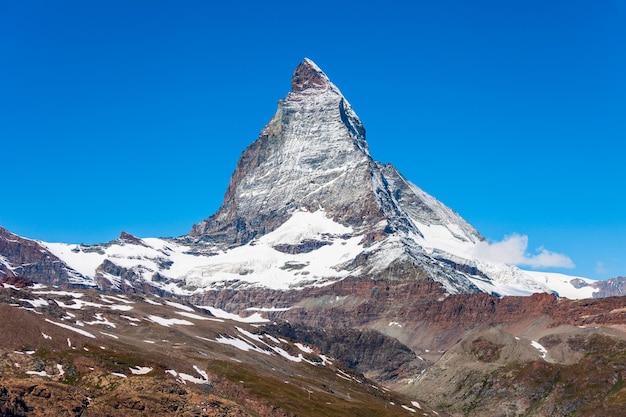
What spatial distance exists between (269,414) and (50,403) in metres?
86.6

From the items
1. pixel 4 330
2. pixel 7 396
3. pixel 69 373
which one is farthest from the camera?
pixel 4 330

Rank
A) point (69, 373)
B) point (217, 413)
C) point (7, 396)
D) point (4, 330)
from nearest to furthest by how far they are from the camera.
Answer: point (7, 396)
point (217, 413)
point (69, 373)
point (4, 330)

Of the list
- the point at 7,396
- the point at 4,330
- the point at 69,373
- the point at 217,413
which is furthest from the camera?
the point at 4,330

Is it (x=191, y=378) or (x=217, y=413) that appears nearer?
(x=217, y=413)

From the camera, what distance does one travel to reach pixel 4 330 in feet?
631

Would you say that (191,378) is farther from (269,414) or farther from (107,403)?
(107,403)

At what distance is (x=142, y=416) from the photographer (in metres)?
120

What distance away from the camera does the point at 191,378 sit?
199 metres

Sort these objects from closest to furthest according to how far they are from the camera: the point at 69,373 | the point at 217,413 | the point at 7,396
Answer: the point at 7,396
the point at 217,413
the point at 69,373

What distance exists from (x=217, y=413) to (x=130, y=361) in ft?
238

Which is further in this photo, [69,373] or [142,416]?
[69,373]

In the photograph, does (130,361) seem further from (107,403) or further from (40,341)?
(107,403)

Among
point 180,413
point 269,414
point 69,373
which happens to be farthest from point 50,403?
point 269,414

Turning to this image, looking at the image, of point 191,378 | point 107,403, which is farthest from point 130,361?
point 107,403
